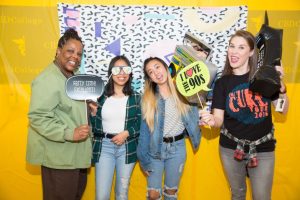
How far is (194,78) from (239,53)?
0.35 meters

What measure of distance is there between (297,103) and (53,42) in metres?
2.19

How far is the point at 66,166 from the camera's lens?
1.93 metres

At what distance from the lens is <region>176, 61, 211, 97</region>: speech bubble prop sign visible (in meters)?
1.94

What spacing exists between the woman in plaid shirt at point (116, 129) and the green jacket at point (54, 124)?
181 mm

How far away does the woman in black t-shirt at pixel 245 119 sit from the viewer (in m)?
1.97

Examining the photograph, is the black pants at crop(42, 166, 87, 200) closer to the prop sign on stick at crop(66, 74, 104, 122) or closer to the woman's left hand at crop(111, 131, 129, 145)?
the woman's left hand at crop(111, 131, 129, 145)

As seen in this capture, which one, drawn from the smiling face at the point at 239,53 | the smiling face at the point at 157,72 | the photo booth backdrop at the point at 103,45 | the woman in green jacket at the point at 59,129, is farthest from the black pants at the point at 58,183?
the smiling face at the point at 239,53

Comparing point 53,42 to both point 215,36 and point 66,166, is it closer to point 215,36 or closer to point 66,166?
point 66,166

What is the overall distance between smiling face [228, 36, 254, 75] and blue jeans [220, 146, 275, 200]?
590 mm

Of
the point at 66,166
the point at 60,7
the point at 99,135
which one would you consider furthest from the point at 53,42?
the point at 66,166

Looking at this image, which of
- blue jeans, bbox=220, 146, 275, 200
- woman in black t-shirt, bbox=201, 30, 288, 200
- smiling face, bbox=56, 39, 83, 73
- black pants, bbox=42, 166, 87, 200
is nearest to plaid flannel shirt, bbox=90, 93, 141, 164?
black pants, bbox=42, 166, 87, 200

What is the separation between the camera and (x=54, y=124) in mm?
1853

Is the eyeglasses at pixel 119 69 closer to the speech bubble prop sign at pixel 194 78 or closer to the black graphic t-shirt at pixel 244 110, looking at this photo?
the speech bubble prop sign at pixel 194 78

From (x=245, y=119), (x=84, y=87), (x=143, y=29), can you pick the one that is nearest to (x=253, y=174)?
(x=245, y=119)
